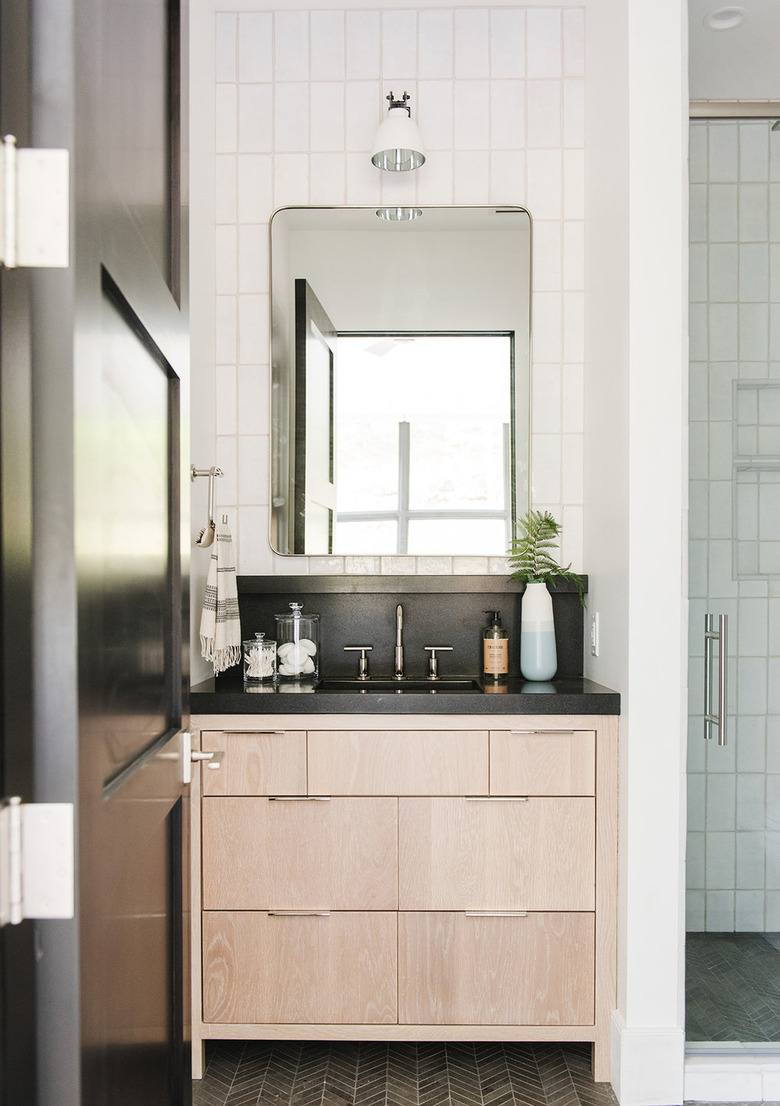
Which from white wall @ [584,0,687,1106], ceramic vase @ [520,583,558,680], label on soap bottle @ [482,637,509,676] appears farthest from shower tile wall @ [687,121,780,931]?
label on soap bottle @ [482,637,509,676]

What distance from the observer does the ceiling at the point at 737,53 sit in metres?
2.27

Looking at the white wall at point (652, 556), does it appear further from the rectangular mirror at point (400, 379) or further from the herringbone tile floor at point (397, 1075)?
the rectangular mirror at point (400, 379)

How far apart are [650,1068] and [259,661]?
1389 millimetres

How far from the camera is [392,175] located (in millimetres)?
2584

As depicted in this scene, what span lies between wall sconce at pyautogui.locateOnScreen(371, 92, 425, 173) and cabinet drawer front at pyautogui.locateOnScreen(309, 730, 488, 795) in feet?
5.41

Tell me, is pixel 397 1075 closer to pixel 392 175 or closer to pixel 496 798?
pixel 496 798

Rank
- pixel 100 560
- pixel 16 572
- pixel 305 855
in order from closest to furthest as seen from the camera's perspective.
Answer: pixel 16 572 → pixel 100 560 → pixel 305 855

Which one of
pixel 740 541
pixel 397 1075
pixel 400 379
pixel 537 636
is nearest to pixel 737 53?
pixel 400 379

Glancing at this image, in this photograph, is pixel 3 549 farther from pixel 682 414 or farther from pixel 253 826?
pixel 682 414

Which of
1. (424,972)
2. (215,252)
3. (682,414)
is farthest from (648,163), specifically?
(424,972)

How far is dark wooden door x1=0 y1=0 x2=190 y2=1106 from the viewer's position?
27.0 inches

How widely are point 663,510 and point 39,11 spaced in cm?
169

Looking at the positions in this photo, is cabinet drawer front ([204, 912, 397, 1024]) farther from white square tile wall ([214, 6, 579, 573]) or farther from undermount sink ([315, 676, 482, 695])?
white square tile wall ([214, 6, 579, 573])

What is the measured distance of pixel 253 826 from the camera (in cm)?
209
